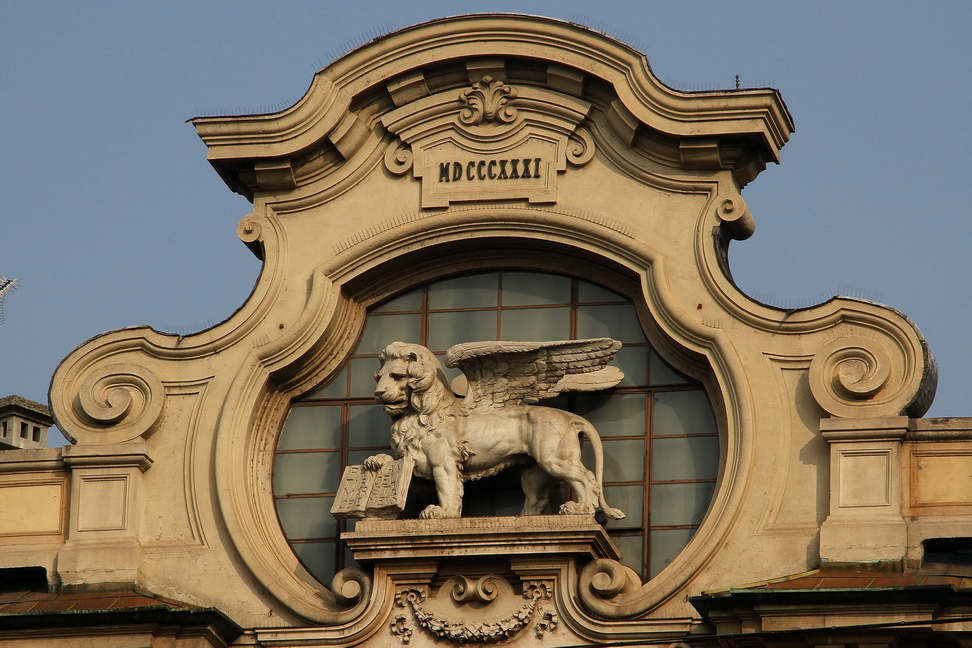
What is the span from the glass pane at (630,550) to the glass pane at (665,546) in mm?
97

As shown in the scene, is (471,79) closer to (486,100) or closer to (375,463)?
(486,100)

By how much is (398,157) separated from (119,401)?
3175mm

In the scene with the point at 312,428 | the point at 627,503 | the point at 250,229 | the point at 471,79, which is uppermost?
the point at 471,79

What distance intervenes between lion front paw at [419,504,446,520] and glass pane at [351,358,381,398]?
1.55 m

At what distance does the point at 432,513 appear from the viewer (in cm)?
1836

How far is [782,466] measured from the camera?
59.4ft

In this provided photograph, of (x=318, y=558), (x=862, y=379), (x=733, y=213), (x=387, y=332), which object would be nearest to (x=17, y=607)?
(x=318, y=558)

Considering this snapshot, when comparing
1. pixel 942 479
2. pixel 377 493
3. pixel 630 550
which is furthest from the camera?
pixel 630 550

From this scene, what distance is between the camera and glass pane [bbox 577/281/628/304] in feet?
64.1

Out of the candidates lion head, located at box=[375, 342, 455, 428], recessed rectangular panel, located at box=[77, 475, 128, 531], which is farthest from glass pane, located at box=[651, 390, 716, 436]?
recessed rectangular panel, located at box=[77, 475, 128, 531]

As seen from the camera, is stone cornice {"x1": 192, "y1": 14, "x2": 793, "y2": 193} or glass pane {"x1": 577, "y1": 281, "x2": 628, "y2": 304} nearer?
stone cornice {"x1": 192, "y1": 14, "x2": 793, "y2": 193}

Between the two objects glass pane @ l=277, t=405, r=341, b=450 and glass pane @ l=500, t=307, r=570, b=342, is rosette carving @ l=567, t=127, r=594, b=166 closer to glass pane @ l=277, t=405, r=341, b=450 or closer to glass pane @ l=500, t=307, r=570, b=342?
glass pane @ l=500, t=307, r=570, b=342

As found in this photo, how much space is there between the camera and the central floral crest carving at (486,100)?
19719 millimetres

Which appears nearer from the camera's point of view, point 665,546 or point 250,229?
point 665,546
